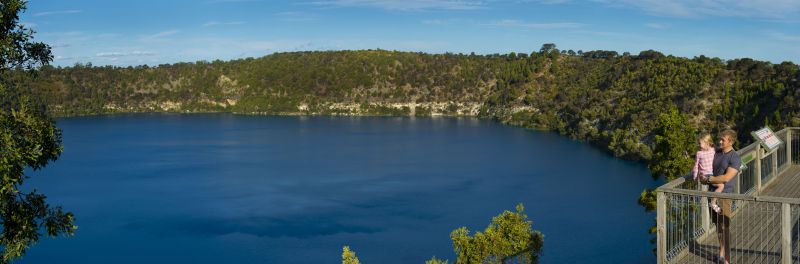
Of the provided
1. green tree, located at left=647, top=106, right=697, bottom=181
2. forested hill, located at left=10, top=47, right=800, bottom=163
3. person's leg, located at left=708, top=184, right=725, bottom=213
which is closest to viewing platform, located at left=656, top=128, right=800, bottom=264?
person's leg, located at left=708, top=184, right=725, bottom=213

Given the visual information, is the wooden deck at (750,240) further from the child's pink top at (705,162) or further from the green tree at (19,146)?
the green tree at (19,146)

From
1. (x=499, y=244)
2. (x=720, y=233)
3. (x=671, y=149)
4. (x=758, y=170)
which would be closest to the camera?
(x=720, y=233)

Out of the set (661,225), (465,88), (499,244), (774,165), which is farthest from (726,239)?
(465,88)

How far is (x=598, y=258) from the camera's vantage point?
34.9m

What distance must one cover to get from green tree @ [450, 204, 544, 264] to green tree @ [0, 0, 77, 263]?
40.4 ft

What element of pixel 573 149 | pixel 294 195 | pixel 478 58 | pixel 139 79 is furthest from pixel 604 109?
pixel 139 79

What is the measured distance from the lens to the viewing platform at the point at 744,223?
24.3 feet

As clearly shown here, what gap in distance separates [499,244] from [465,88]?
13278 cm

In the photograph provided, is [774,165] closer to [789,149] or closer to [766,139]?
[766,139]

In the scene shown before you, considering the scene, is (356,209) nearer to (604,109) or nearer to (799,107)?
(799,107)

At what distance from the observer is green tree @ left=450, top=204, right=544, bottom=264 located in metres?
19.3

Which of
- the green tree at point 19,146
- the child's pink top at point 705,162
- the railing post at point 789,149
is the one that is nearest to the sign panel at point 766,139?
the railing post at point 789,149

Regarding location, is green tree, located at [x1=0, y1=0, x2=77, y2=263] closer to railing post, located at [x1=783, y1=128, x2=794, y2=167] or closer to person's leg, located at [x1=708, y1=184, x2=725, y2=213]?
person's leg, located at [x1=708, y1=184, x2=725, y2=213]

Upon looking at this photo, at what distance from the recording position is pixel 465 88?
A: 496 ft
